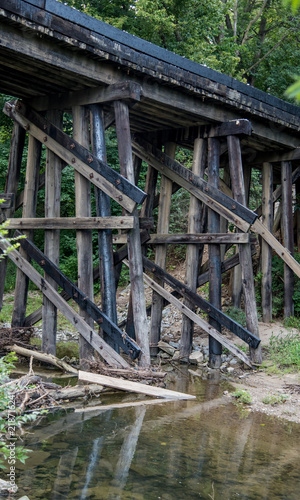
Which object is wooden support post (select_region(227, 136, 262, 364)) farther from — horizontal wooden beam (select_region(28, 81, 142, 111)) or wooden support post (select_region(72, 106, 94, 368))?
wooden support post (select_region(72, 106, 94, 368))

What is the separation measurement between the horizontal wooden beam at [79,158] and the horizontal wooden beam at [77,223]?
19 cm

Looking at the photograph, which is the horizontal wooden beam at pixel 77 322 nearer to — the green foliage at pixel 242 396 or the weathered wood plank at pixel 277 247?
the green foliage at pixel 242 396

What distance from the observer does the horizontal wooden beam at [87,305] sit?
568 cm

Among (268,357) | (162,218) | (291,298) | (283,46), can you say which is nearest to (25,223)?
(162,218)

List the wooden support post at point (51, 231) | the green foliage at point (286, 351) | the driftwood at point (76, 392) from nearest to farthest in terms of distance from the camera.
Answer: the driftwood at point (76, 392), the wooden support post at point (51, 231), the green foliage at point (286, 351)

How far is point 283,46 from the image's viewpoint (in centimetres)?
1764

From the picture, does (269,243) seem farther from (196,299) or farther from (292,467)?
(292,467)

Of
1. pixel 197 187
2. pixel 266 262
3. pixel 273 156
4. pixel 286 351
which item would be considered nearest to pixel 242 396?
pixel 286 351

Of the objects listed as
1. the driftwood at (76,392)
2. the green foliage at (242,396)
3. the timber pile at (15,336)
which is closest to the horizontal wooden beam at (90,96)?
the timber pile at (15,336)

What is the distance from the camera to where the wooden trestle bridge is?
5504 millimetres

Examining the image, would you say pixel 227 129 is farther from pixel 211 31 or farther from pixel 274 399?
pixel 211 31

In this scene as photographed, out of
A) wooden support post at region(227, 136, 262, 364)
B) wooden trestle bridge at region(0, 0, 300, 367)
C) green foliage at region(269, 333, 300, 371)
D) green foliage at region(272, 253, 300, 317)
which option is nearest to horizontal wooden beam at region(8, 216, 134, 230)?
wooden trestle bridge at region(0, 0, 300, 367)

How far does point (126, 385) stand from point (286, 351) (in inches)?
120

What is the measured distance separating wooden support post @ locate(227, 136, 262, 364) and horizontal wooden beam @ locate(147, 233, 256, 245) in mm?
191
